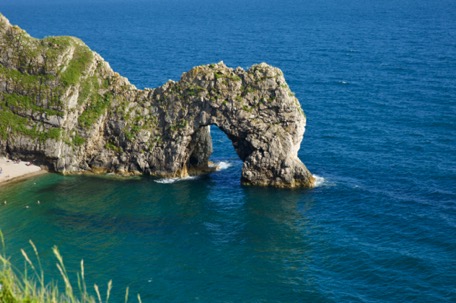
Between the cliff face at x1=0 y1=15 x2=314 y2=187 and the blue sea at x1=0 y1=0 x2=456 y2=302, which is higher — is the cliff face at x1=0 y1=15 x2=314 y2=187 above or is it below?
above

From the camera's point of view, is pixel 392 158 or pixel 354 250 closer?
pixel 354 250

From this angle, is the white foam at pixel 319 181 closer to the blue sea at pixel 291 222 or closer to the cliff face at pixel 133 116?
the blue sea at pixel 291 222

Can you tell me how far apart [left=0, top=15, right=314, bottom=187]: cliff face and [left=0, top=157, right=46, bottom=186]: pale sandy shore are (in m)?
1.65

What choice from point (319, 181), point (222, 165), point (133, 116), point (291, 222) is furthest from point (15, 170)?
point (319, 181)

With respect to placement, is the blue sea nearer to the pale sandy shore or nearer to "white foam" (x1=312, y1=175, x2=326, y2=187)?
"white foam" (x1=312, y1=175, x2=326, y2=187)

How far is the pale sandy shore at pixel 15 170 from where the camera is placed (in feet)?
301

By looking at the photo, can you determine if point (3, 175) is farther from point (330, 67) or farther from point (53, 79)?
point (330, 67)

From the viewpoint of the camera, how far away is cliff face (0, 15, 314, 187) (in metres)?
89.2

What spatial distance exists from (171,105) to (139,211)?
62.1 feet

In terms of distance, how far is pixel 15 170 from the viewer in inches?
3686

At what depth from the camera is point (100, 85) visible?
322 feet

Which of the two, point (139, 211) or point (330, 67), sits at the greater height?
point (330, 67)

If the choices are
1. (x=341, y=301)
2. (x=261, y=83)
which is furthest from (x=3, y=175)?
(x=341, y=301)

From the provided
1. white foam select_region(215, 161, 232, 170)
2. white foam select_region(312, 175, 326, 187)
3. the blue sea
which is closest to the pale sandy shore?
the blue sea
